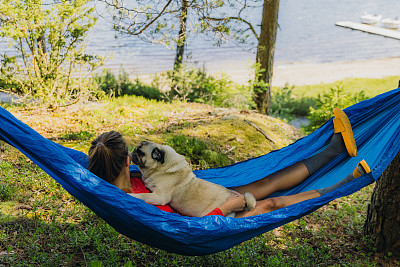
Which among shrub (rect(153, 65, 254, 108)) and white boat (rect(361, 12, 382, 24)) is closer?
shrub (rect(153, 65, 254, 108))

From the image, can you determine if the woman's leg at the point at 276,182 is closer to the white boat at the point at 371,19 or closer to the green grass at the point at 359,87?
the green grass at the point at 359,87

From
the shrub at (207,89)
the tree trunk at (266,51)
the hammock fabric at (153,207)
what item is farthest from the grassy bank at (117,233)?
the tree trunk at (266,51)

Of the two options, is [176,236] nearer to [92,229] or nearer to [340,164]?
[92,229]

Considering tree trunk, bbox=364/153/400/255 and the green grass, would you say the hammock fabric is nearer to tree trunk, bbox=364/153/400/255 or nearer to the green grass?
tree trunk, bbox=364/153/400/255

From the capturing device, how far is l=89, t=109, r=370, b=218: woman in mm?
2297

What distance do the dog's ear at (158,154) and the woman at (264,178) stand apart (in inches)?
6.0

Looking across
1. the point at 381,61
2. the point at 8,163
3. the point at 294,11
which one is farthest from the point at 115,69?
the point at 294,11

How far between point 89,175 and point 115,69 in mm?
9969

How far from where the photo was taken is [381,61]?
16.9m

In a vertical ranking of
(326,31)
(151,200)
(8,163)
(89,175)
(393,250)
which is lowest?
(393,250)

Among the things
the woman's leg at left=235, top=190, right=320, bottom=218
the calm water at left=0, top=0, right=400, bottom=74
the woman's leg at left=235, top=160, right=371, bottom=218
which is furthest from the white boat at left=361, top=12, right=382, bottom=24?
the woman's leg at left=235, top=190, right=320, bottom=218

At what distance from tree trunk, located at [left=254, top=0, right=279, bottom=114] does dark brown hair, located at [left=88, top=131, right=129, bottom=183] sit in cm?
470

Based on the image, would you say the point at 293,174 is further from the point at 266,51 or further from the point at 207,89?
the point at 207,89

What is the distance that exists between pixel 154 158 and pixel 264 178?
34.7 inches
